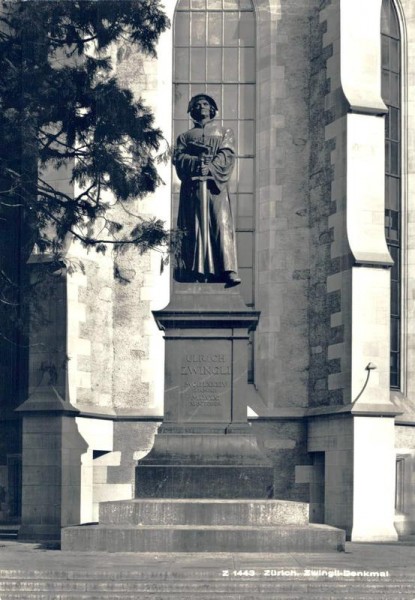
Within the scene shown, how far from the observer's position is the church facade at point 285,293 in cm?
2673

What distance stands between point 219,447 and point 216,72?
12.8 metres

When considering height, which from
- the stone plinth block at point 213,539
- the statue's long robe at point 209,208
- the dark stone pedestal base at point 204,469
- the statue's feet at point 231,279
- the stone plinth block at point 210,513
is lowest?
the stone plinth block at point 213,539

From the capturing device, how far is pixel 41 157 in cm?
2255

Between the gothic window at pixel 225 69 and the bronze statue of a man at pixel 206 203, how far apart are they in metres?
9.67

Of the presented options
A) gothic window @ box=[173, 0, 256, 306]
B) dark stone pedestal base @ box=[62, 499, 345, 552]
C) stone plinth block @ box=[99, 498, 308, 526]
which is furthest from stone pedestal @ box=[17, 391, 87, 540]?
stone plinth block @ box=[99, 498, 308, 526]

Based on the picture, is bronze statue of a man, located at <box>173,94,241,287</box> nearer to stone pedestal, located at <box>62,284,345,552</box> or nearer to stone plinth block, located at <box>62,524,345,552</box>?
stone pedestal, located at <box>62,284,345,552</box>

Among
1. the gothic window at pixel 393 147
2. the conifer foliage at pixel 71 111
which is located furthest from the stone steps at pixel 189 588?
the gothic window at pixel 393 147

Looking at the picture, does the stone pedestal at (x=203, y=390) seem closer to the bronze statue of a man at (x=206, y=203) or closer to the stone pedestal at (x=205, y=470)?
the stone pedestal at (x=205, y=470)

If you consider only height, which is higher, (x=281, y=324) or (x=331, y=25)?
(x=331, y=25)

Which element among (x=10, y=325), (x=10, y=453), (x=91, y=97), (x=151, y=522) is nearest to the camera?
(x=151, y=522)

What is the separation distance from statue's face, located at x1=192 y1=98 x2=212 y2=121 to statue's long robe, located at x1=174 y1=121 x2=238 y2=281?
0.43ft

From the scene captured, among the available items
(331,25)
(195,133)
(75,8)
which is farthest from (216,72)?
(195,133)

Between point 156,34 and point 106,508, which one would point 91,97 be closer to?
point 156,34

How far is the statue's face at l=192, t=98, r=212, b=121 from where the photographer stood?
1964cm
